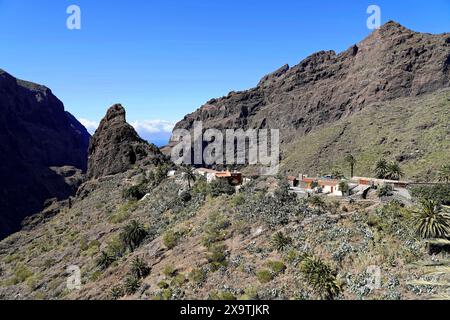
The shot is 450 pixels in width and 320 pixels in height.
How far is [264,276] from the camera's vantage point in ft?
96.6

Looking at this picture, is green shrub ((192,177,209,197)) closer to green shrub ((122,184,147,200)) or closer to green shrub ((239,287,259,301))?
green shrub ((122,184,147,200))

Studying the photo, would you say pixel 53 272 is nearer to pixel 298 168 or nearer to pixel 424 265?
pixel 424 265

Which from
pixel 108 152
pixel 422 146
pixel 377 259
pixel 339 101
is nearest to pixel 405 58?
pixel 339 101

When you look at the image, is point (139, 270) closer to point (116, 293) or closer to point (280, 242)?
point (116, 293)

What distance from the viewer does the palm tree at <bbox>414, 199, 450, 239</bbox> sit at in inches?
1121

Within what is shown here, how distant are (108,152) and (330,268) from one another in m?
77.9

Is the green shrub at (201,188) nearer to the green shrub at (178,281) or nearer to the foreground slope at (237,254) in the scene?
the foreground slope at (237,254)

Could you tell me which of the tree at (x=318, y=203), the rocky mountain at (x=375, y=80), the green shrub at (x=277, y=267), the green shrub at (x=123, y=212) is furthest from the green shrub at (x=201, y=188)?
the rocky mountain at (x=375, y=80)

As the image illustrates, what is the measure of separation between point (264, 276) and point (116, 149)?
7276 centimetres

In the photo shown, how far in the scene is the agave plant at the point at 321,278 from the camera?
83.9 feet

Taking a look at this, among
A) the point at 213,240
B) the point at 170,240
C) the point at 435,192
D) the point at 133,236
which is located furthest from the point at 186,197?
the point at 435,192

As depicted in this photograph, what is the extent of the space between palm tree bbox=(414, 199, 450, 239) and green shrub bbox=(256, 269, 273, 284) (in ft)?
40.5

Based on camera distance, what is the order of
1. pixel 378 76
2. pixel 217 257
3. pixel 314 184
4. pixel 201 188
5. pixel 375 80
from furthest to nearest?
pixel 378 76
pixel 375 80
pixel 201 188
pixel 314 184
pixel 217 257

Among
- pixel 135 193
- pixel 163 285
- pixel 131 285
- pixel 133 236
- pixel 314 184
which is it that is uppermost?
pixel 314 184
